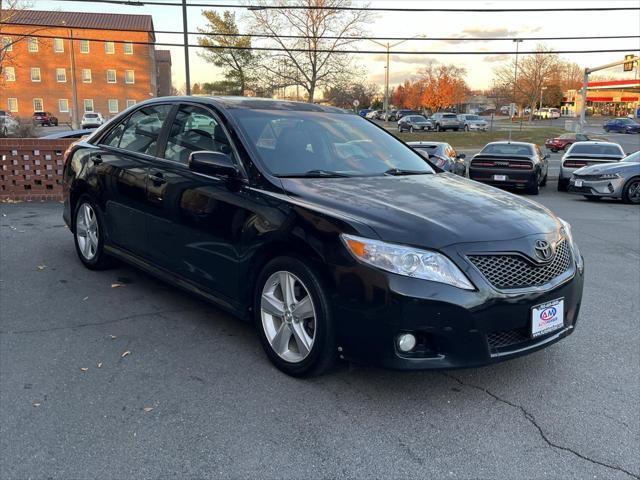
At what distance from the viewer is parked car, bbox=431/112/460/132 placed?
4969 cm

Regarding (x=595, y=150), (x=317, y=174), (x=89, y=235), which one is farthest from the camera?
(x=595, y=150)

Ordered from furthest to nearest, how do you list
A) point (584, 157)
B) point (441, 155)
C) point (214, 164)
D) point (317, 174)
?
point (584, 157)
point (441, 155)
point (317, 174)
point (214, 164)

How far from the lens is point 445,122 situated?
4966cm

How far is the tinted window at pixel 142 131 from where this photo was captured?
15.9 feet

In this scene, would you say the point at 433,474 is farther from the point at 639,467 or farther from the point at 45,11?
the point at 45,11

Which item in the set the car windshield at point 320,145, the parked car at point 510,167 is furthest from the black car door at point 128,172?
the parked car at point 510,167

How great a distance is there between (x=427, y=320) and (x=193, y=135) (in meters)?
2.47

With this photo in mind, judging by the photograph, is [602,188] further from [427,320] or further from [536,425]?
[427,320]

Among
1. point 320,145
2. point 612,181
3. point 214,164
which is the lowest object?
point 612,181

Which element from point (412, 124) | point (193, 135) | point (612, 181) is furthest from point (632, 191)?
point (412, 124)

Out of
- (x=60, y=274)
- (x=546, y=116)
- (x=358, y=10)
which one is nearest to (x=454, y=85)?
(x=546, y=116)

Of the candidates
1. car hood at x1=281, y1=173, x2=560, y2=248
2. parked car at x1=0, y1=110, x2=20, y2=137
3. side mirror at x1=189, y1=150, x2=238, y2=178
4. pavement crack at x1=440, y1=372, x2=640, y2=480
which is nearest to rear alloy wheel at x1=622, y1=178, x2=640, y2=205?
car hood at x1=281, y1=173, x2=560, y2=248

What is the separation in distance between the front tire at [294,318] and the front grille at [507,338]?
2.86 feet

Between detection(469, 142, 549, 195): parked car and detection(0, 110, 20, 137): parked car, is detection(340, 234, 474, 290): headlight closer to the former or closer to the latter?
detection(469, 142, 549, 195): parked car
